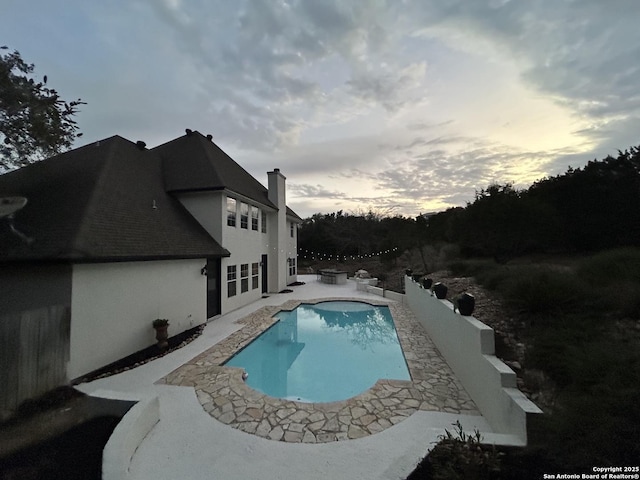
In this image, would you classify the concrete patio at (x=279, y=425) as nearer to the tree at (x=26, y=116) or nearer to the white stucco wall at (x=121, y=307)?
the white stucco wall at (x=121, y=307)

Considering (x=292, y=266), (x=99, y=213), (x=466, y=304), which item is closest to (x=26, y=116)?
(x=99, y=213)

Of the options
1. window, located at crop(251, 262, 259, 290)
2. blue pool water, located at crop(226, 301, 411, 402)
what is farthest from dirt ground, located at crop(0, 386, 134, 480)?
window, located at crop(251, 262, 259, 290)

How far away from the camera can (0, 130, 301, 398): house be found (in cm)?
534

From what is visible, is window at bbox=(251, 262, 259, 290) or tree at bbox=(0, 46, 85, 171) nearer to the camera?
tree at bbox=(0, 46, 85, 171)

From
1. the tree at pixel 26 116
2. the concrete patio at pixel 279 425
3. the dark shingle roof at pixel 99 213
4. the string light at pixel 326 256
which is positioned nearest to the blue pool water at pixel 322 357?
the concrete patio at pixel 279 425

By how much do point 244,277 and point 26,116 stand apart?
353 inches

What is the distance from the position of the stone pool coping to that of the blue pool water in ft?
1.97

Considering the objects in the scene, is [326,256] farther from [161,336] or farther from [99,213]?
[99,213]

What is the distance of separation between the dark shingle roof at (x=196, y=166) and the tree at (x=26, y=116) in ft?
14.3

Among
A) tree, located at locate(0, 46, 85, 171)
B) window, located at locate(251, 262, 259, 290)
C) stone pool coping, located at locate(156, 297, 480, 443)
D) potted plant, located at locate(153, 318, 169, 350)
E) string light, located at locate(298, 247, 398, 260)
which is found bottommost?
stone pool coping, located at locate(156, 297, 480, 443)

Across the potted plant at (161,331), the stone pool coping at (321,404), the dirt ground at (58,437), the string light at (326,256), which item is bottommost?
the stone pool coping at (321,404)

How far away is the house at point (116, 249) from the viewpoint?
5344mm

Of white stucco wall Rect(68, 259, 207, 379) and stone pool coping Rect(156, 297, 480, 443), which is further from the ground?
white stucco wall Rect(68, 259, 207, 379)

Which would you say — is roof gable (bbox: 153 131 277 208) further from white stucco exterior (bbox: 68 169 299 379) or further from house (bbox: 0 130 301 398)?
white stucco exterior (bbox: 68 169 299 379)
